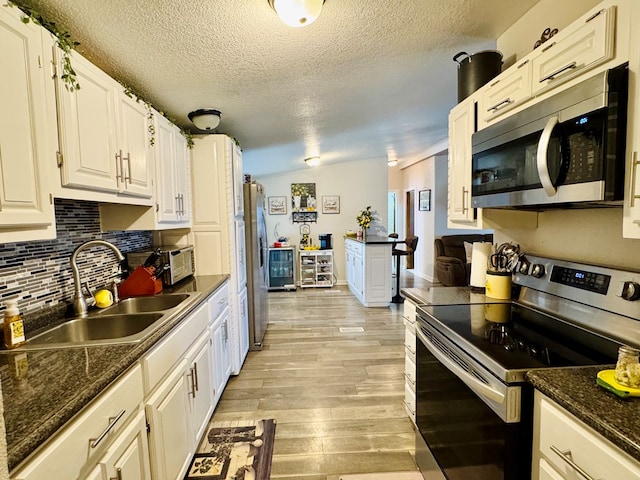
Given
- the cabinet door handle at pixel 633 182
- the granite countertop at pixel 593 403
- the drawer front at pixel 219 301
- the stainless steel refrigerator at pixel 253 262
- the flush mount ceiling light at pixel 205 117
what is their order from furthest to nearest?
the stainless steel refrigerator at pixel 253 262 < the flush mount ceiling light at pixel 205 117 < the drawer front at pixel 219 301 < the cabinet door handle at pixel 633 182 < the granite countertop at pixel 593 403

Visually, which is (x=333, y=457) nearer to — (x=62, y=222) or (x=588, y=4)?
(x=62, y=222)

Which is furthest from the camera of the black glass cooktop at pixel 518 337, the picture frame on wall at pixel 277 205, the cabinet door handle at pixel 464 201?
the picture frame on wall at pixel 277 205

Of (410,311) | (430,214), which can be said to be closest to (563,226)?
(410,311)

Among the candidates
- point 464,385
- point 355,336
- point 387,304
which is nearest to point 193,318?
point 464,385

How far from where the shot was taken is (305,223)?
667 centimetres

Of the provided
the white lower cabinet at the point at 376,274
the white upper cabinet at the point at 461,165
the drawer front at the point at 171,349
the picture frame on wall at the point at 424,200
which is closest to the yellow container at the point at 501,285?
the white upper cabinet at the point at 461,165

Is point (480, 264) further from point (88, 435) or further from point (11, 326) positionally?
point (11, 326)

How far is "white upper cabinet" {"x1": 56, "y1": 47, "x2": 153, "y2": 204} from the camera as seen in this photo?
1282 mm

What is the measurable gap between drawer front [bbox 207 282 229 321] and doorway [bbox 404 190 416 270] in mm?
6133

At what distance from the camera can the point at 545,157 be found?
1155 mm

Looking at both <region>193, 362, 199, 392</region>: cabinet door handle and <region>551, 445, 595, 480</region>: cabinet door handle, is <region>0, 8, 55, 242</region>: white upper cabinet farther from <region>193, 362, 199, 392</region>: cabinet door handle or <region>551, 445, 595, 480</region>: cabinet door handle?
<region>551, 445, 595, 480</region>: cabinet door handle

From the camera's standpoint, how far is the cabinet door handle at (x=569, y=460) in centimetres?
79

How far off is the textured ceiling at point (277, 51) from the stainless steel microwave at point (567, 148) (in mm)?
713

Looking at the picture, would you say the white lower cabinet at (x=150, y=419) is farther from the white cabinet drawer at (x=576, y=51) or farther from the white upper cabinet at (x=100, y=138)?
the white cabinet drawer at (x=576, y=51)
